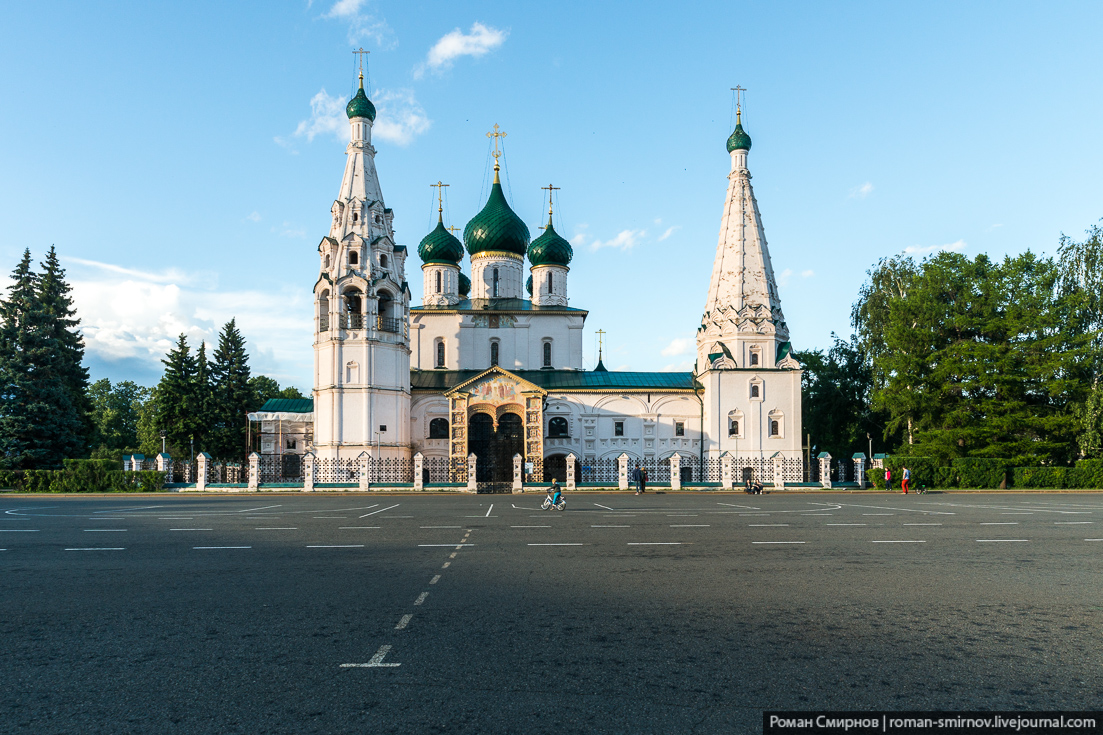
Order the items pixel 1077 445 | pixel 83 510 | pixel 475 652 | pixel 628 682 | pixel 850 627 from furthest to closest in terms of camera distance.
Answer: pixel 1077 445 → pixel 83 510 → pixel 850 627 → pixel 475 652 → pixel 628 682

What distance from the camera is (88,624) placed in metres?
6.62

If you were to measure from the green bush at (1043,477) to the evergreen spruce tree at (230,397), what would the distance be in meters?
45.8

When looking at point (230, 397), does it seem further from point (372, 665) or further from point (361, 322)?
point (372, 665)

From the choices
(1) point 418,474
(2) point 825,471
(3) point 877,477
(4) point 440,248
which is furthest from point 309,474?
(3) point 877,477

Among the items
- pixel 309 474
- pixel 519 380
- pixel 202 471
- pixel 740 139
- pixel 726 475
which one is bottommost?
pixel 726 475

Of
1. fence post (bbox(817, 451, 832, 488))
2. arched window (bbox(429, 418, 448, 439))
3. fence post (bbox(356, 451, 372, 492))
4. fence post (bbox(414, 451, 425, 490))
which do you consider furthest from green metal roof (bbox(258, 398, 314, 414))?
fence post (bbox(817, 451, 832, 488))

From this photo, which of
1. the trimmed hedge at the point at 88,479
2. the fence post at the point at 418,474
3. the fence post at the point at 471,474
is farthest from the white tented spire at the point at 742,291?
the trimmed hedge at the point at 88,479

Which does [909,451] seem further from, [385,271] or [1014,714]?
[1014,714]

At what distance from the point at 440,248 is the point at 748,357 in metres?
20.9

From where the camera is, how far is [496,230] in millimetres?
48000

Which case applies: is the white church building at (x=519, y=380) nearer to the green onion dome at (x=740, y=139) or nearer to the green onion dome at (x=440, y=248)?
the green onion dome at (x=740, y=139)

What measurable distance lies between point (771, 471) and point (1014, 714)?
37.3 meters

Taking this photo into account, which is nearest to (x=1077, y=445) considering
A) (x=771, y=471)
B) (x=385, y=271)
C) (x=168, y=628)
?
(x=771, y=471)

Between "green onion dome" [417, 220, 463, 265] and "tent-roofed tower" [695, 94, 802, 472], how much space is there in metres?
17.5
